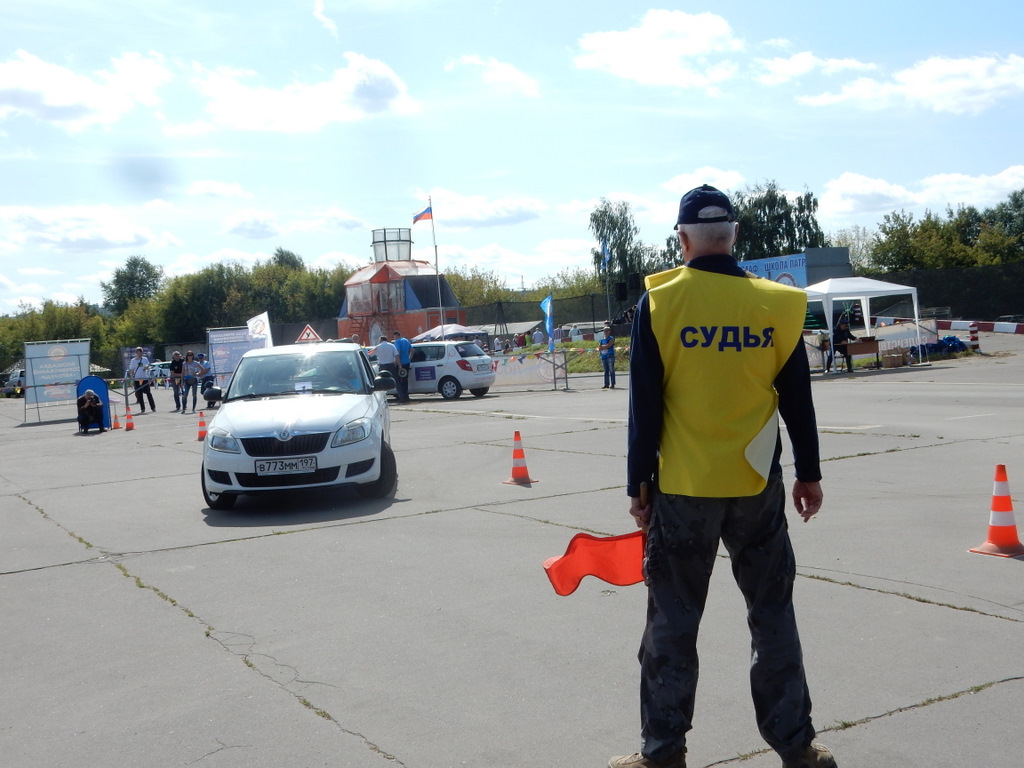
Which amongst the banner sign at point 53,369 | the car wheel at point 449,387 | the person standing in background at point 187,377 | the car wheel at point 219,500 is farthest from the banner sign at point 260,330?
the car wheel at point 219,500

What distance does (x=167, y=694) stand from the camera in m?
4.43

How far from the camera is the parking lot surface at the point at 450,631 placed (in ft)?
Result: 12.3

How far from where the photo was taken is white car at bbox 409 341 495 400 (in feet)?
90.8

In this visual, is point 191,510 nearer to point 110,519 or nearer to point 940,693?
point 110,519

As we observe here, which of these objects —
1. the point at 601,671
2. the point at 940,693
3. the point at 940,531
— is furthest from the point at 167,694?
the point at 940,531

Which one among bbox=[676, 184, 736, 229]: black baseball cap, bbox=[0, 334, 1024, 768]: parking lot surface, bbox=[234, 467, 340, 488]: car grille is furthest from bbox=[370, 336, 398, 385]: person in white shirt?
bbox=[676, 184, 736, 229]: black baseball cap

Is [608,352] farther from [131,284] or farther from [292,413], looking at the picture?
[131,284]

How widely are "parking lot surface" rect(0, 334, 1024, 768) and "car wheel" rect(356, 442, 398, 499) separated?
6.3 inches

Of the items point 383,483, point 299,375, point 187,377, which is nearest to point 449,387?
point 187,377

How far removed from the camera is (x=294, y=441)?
9.33 m

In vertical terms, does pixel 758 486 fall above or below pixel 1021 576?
above

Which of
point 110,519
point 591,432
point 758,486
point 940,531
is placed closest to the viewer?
point 758,486

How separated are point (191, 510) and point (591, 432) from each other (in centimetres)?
719

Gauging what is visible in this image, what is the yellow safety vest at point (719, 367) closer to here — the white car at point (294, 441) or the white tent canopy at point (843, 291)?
the white car at point (294, 441)
